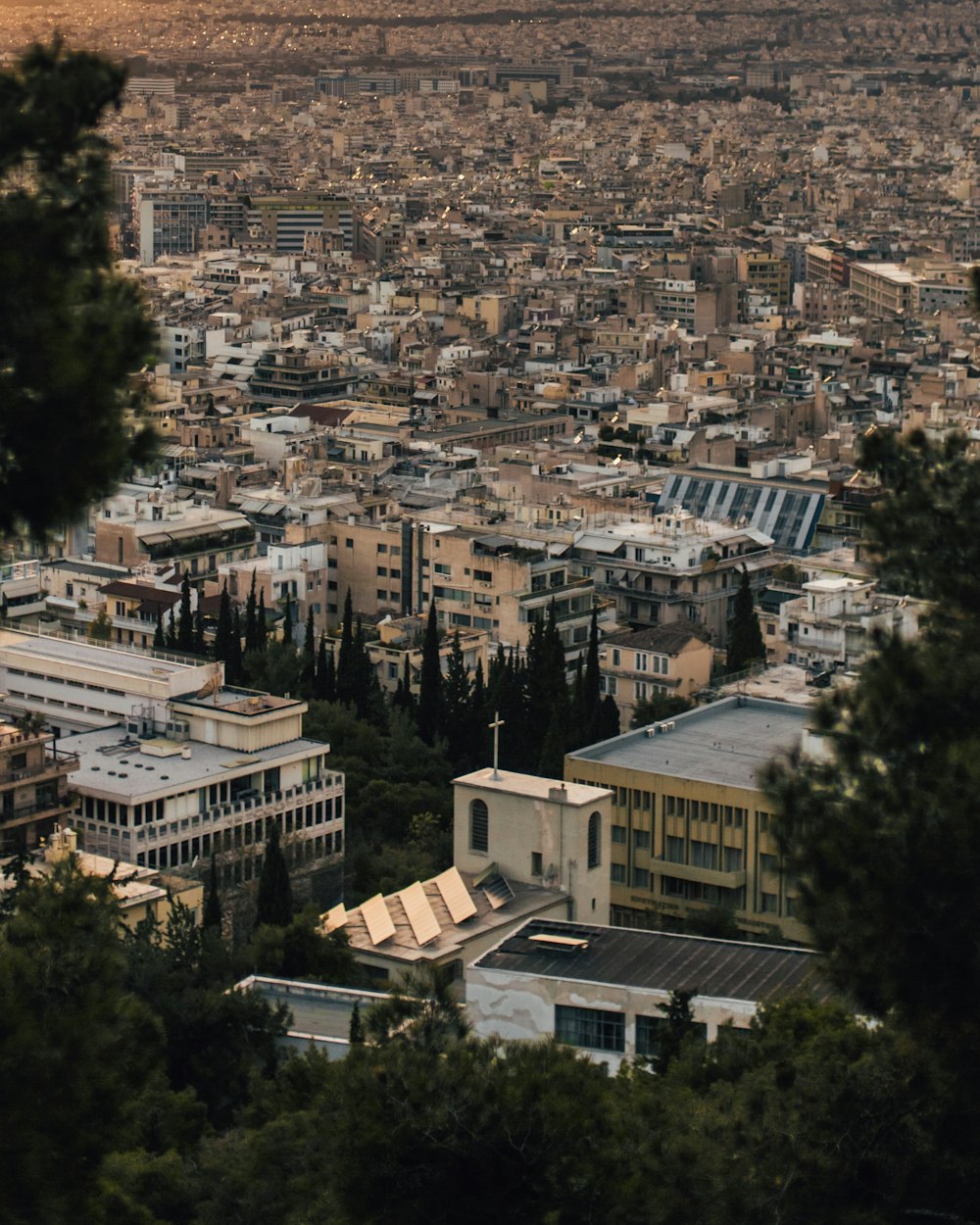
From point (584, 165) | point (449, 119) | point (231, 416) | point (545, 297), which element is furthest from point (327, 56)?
point (231, 416)

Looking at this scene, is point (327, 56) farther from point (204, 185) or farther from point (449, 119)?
point (204, 185)

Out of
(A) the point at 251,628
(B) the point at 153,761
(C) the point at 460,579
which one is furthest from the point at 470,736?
(C) the point at 460,579

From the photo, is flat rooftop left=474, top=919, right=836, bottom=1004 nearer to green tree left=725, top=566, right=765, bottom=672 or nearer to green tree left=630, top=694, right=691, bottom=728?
green tree left=630, top=694, right=691, bottom=728

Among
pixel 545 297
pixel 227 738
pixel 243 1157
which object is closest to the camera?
pixel 243 1157

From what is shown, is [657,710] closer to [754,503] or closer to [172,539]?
[172,539]

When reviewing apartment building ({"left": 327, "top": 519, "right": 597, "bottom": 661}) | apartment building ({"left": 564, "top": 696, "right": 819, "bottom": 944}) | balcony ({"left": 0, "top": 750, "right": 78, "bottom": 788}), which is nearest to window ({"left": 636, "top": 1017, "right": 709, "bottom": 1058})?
apartment building ({"left": 564, "top": 696, "right": 819, "bottom": 944})

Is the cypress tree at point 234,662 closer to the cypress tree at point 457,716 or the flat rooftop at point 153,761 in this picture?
the cypress tree at point 457,716

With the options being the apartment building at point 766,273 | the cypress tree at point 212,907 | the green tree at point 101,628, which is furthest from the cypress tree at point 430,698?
the apartment building at point 766,273
